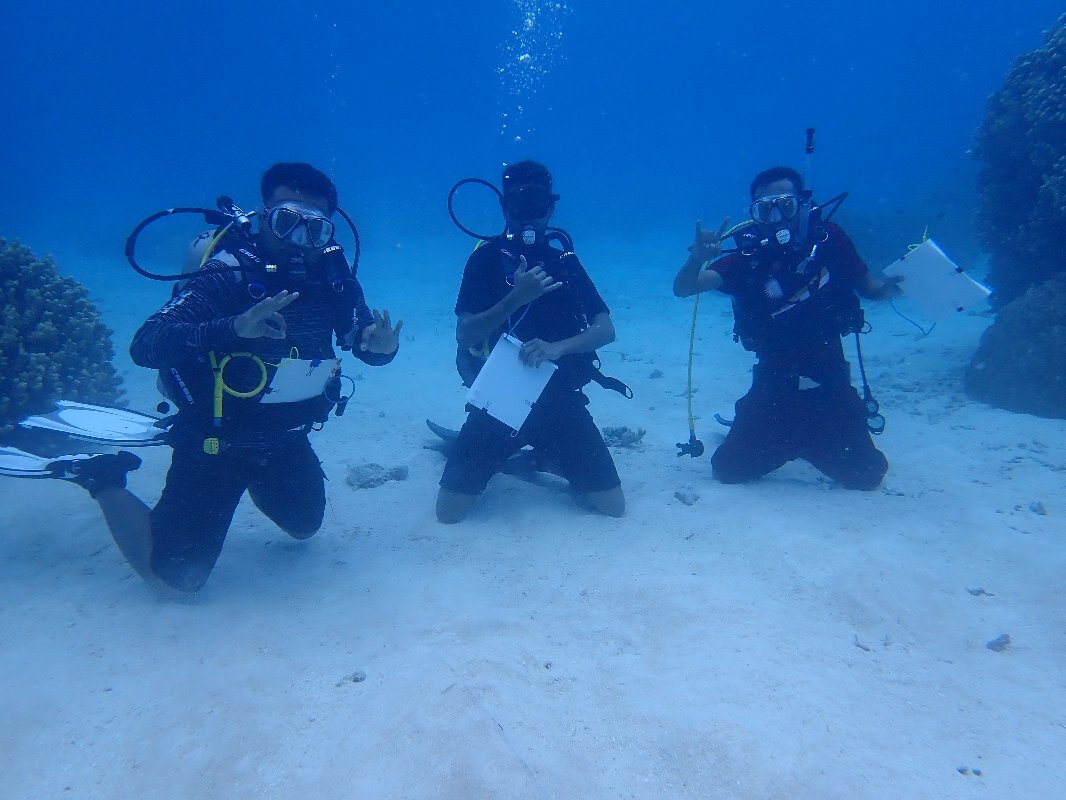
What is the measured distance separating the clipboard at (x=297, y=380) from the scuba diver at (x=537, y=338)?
1428mm

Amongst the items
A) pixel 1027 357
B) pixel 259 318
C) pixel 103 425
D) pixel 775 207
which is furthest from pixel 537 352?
pixel 1027 357

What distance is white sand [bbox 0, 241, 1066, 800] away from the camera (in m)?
2.51

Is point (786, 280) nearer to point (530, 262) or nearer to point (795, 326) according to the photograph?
point (795, 326)

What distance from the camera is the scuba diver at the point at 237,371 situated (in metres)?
3.77

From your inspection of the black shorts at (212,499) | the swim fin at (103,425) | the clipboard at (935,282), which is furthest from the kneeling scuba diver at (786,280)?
the swim fin at (103,425)

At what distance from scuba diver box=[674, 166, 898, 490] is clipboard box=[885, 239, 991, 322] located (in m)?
0.30

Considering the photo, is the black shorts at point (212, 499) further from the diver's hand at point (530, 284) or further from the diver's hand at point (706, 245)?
the diver's hand at point (706, 245)

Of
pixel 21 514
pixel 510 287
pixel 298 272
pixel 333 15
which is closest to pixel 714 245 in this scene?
pixel 510 287

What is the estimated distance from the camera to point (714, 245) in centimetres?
501

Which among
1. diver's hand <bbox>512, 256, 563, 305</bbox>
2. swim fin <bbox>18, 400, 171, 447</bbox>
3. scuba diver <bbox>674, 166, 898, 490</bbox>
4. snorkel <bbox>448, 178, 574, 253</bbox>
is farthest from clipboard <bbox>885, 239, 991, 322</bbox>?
swim fin <bbox>18, 400, 171, 447</bbox>

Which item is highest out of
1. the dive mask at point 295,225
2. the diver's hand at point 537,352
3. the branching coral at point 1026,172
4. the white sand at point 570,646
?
the branching coral at point 1026,172

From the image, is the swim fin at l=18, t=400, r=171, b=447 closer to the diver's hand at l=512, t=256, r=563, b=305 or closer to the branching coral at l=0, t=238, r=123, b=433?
the branching coral at l=0, t=238, r=123, b=433

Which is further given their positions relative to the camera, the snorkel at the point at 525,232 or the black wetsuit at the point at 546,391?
the black wetsuit at the point at 546,391

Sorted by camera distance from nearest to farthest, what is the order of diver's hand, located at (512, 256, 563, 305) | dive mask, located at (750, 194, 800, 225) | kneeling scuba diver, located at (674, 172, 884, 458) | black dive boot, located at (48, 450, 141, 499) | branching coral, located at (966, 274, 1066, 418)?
black dive boot, located at (48, 450, 141, 499) < diver's hand, located at (512, 256, 563, 305) < dive mask, located at (750, 194, 800, 225) < kneeling scuba diver, located at (674, 172, 884, 458) < branching coral, located at (966, 274, 1066, 418)
